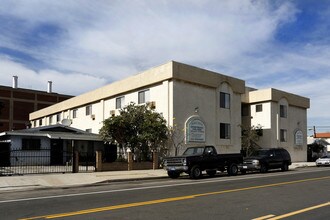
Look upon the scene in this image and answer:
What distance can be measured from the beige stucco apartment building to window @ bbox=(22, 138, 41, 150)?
311 inches

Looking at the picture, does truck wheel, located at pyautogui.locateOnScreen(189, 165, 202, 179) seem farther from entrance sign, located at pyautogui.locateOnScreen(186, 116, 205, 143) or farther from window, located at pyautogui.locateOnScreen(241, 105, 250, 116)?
window, located at pyautogui.locateOnScreen(241, 105, 250, 116)

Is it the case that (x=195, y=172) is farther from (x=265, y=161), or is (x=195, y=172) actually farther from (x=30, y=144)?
(x=30, y=144)

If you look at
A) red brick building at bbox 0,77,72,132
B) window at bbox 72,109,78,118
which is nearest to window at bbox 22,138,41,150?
window at bbox 72,109,78,118

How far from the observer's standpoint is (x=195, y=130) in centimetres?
3238

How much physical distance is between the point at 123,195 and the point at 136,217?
4519 mm

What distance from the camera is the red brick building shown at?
219 feet

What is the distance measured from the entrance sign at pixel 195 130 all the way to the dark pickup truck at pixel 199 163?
8046mm

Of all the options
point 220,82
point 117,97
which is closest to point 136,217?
point 220,82

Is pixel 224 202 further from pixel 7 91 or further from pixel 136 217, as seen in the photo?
pixel 7 91

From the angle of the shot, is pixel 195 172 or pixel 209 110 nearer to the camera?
pixel 195 172

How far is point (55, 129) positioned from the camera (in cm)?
3684

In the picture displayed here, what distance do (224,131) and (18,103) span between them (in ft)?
149

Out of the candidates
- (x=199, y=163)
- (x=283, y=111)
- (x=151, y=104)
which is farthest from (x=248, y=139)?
(x=199, y=163)

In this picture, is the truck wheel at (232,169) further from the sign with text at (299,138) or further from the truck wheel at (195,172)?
the sign with text at (299,138)
